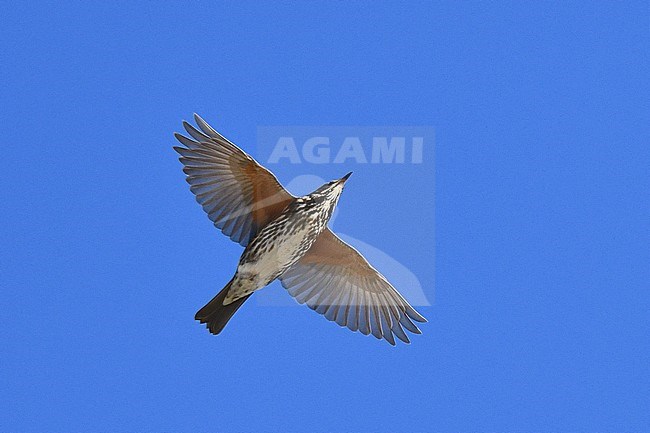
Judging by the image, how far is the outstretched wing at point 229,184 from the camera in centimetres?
1250

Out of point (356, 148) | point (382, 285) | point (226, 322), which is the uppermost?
point (356, 148)

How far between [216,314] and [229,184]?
146 cm

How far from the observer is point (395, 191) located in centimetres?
1274

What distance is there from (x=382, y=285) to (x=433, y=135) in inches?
77.6

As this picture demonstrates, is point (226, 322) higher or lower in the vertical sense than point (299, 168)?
lower

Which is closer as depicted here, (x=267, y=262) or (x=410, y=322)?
(x=267, y=262)

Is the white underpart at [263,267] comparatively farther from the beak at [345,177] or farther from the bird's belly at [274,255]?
the beak at [345,177]

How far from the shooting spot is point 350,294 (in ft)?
45.1

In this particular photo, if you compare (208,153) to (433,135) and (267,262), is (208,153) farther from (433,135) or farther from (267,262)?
(433,135)

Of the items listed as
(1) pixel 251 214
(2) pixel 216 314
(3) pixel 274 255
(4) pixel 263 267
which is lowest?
(2) pixel 216 314

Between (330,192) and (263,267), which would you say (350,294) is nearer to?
(263,267)

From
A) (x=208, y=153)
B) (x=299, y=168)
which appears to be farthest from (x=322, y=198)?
(x=208, y=153)

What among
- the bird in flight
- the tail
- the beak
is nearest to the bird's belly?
the bird in flight

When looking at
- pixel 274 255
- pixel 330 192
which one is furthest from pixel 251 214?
pixel 330 192
